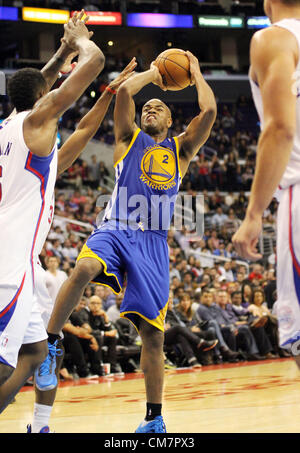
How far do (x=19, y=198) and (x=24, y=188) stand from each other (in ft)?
0.19

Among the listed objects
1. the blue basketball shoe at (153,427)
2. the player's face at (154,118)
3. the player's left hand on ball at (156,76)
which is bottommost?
the blue basketball shoe at (153,427)

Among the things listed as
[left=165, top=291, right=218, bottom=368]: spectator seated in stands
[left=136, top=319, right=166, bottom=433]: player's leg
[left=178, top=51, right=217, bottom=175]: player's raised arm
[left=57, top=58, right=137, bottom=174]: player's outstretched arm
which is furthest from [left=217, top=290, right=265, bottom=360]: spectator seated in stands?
[left=57, top=58, right=137, bottom=174]: player's outstretched arm

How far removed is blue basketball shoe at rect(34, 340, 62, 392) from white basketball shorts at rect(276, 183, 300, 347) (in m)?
1.90

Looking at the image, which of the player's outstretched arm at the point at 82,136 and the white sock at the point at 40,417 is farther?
the player's outstretched arm at the point at 82,136

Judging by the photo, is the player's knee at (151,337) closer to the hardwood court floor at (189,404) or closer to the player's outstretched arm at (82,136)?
the hardwood court floor at (189,404)

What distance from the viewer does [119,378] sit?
31.4ft

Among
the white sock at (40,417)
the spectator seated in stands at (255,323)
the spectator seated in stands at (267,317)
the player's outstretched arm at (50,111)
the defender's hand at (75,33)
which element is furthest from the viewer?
the spectator seated in stands at (267,317)

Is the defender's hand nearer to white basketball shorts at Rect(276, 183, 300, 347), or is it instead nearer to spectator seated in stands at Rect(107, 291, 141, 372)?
white basketball shorts at Rect(276, 183, 300, 347)

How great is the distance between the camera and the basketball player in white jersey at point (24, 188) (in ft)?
10.5

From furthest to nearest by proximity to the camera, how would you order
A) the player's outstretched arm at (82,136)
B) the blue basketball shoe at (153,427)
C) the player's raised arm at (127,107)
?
the player's raised arm at (127,107) → the player's outstretched arm at (82,136) → the blue basketball shoe at (153,427)

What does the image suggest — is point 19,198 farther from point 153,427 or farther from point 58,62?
point 153,427

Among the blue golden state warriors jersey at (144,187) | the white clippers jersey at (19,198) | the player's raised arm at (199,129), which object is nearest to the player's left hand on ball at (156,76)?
the player's raised arm at (199,129)

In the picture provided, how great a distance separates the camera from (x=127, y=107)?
478 cm
